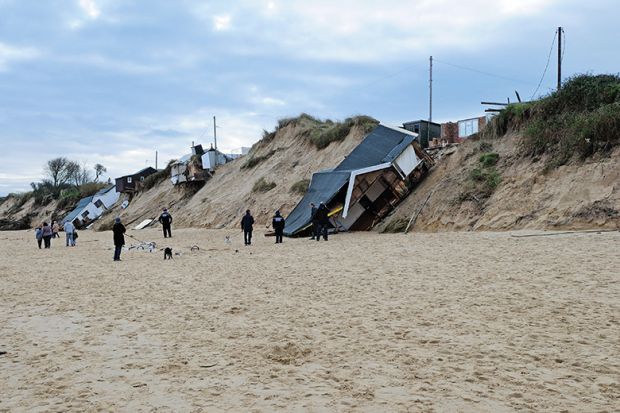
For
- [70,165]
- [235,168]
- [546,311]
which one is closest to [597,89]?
[546,311]

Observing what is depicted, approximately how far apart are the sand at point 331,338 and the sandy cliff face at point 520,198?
16.1ft

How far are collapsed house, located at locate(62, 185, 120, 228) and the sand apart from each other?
4561cm

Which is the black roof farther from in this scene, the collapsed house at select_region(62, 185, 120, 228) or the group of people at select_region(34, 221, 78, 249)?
the collapsed house at select_region(62, 185, 120, 228)

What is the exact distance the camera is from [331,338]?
5.61 m

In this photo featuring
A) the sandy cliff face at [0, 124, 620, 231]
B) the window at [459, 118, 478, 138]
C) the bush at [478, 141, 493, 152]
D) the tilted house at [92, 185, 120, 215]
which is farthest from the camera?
the tilted house at [92, 185, 120, 215]

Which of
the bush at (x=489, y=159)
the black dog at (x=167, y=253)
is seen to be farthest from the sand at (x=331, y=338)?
the bush at (x=489, y=159)

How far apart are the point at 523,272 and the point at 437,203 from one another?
37.2 feet

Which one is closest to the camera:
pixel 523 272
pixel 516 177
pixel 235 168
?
pixel 523 272

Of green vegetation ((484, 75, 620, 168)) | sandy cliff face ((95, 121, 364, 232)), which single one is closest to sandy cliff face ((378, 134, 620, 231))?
green vegetation ((484, 75, 620, 168))

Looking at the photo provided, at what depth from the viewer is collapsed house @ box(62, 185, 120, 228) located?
2080 inches

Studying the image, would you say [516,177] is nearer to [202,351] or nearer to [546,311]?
[546,311]

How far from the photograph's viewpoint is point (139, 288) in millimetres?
9492

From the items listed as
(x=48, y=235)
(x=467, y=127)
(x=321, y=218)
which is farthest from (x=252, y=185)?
(x=321, y=218)

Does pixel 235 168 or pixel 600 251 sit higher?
pixel 235 168
